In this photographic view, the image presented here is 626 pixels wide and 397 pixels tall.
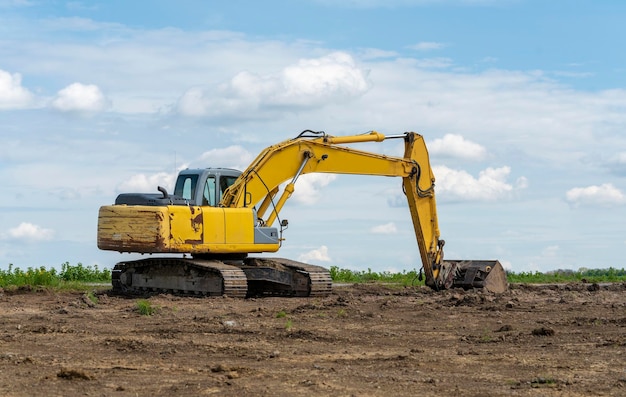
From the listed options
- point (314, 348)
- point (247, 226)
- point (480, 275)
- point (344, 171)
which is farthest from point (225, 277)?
point (314, 348)

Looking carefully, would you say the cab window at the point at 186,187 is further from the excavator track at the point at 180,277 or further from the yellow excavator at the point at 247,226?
the excavator track at the point at 180,277

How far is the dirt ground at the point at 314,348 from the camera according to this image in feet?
35.9

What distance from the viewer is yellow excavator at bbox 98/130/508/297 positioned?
77.2 feet

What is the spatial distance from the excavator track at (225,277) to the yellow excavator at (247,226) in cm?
3

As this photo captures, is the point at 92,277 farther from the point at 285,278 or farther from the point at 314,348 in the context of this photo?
the point at 314,348

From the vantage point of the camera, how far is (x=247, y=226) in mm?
24406

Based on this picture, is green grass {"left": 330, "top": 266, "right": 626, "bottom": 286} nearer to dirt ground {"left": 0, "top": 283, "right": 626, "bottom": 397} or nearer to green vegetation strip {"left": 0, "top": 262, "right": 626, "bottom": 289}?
green vegetation strip {"left": 0, "top": 262, "right": 626, "bottom": 289}

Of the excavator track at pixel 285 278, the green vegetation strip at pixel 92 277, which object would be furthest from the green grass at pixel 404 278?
the excavator track at pixel 285 278

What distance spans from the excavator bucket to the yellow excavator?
0.03m

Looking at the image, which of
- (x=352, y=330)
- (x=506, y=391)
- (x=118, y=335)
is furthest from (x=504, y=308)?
(x=506, y=391)

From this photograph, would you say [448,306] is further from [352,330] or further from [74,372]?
[74,372]

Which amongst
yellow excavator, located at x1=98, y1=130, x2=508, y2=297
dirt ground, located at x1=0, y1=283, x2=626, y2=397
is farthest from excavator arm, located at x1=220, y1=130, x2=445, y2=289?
dirt ground, located at x1=0, y1=283, x2=626, y2=397

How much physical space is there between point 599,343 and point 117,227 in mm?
12814

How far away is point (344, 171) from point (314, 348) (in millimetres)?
12246
